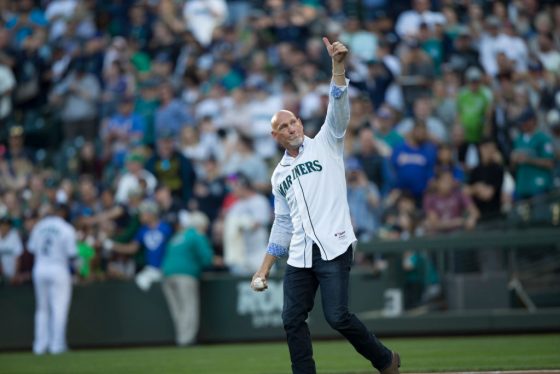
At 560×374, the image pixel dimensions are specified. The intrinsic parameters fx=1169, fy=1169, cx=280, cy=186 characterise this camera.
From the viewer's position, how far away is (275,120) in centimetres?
932

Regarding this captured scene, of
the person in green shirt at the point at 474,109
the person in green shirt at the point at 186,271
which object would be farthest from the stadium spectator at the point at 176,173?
the person in green shirt at the point at 474,109

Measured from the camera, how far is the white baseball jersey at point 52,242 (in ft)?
60.7

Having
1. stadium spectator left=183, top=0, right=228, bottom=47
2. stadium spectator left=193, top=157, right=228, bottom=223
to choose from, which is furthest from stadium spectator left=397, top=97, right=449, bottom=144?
stadium spectator left=183, top=0, right=228, bottom=47

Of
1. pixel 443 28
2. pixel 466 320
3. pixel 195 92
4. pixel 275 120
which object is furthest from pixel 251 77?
pixel 275 120

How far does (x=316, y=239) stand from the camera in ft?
30.5

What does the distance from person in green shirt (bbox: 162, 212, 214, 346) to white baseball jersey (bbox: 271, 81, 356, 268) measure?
951cm

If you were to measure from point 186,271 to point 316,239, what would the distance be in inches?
392

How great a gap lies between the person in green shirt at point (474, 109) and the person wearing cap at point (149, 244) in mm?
5238

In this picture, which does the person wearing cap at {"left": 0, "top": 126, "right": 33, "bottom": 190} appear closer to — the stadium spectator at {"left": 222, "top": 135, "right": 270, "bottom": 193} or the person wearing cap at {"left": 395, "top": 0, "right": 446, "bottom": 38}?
the stadium spectator at {"left": 222, "top": 135, "right": 270, "bottom": 193}

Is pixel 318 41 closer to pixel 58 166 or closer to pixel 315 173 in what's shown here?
pixel 58 166

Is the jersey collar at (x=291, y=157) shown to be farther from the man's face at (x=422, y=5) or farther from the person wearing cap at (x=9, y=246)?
the man's face at (x=422, y=5)

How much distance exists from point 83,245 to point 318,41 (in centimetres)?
575

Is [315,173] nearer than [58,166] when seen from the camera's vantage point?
Yes

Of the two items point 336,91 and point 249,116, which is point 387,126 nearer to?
point 249,116
